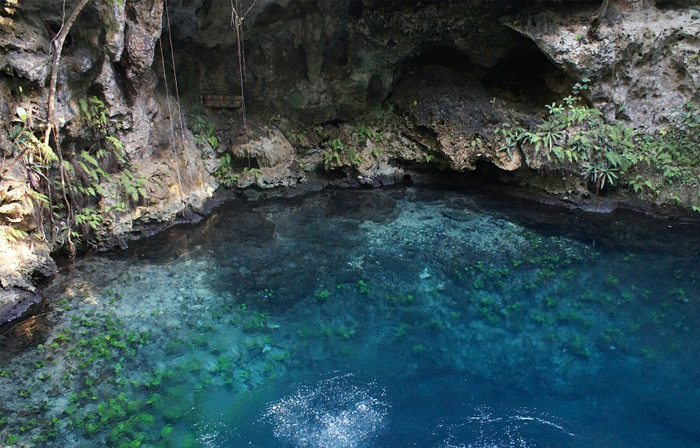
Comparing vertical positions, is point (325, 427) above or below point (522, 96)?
below

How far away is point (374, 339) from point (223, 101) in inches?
269

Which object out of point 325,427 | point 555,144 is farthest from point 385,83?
point 325,427

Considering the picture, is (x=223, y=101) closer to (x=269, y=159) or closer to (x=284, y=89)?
(x=284, y=89)

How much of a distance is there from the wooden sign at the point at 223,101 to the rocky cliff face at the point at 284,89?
4 cm

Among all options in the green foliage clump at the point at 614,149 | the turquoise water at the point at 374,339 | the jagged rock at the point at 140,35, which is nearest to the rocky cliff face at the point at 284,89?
the jagged rock at the point at 140,35

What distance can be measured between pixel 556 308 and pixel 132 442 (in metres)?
5.87

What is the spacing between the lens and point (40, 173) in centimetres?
710

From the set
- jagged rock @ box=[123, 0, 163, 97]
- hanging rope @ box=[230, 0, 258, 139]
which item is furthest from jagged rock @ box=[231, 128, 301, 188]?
jagged rock @ box=[123, 0, 163, 97]

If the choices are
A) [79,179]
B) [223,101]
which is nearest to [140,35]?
[79,179]

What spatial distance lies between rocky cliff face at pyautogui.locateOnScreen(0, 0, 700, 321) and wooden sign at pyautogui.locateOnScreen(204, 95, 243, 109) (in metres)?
0.04

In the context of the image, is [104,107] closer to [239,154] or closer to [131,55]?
[131,55]

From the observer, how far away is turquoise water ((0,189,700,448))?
5.26 meters

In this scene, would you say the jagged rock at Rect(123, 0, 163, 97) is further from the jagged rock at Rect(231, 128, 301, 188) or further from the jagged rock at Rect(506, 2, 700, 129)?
the jagged rock at Rect(506, 2, 700, 129)

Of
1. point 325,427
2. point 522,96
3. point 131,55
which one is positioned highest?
point 131,55
